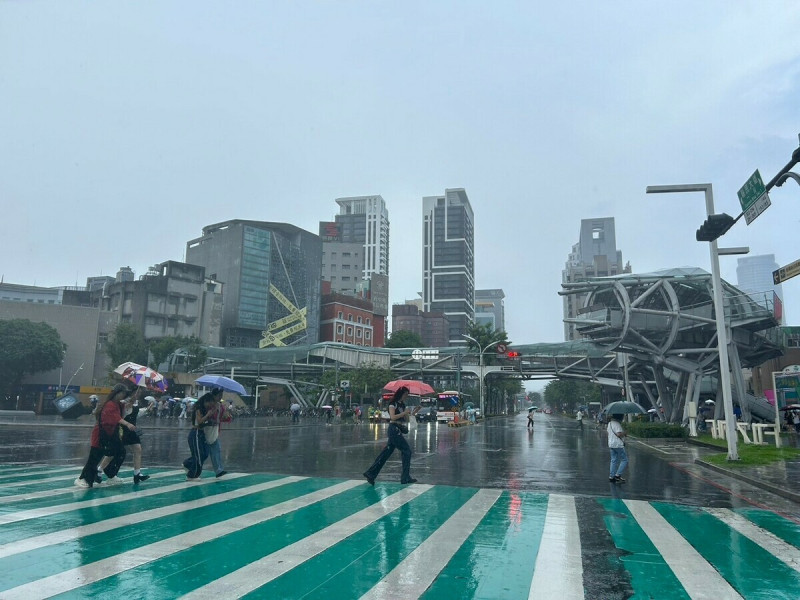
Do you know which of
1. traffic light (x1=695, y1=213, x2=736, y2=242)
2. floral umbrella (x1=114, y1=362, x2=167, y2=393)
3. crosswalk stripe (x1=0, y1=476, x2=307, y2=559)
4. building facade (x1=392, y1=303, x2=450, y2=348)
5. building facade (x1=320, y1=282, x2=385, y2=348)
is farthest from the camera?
building facade (x1=392, y1=303, x2=450, y2=348)

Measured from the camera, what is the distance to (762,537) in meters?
7.02

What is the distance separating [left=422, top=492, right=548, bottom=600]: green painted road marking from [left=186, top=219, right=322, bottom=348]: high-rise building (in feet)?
283

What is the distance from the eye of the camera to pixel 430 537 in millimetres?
6645

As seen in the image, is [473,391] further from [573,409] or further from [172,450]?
[172,450]

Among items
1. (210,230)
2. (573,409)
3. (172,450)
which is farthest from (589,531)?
(573,409)

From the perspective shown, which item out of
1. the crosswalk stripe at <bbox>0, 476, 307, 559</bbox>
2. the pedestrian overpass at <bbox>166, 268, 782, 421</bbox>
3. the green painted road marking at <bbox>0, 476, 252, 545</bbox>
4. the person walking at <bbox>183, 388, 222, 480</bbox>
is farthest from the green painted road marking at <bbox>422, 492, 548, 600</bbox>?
the pedestrian overpass at <bbox>166, 268, 782, 421</bbox>

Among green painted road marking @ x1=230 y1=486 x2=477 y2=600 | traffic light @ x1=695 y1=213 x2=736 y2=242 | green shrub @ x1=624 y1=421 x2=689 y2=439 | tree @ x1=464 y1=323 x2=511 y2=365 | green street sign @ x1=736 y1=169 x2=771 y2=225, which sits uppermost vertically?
tree @ x1=464 y1=323 x2=511 y2=365

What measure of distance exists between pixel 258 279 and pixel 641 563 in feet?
326

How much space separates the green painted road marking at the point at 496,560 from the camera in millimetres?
4828

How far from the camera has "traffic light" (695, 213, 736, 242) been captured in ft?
46.0

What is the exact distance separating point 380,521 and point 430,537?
996mm

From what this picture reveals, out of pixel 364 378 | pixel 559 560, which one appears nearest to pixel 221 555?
pixel 559 560

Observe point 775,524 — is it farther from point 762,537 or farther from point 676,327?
point 676,327

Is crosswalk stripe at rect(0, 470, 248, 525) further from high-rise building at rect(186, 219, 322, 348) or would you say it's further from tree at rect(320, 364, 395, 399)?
high-rise building at rect(186, 219, 322, 348)
